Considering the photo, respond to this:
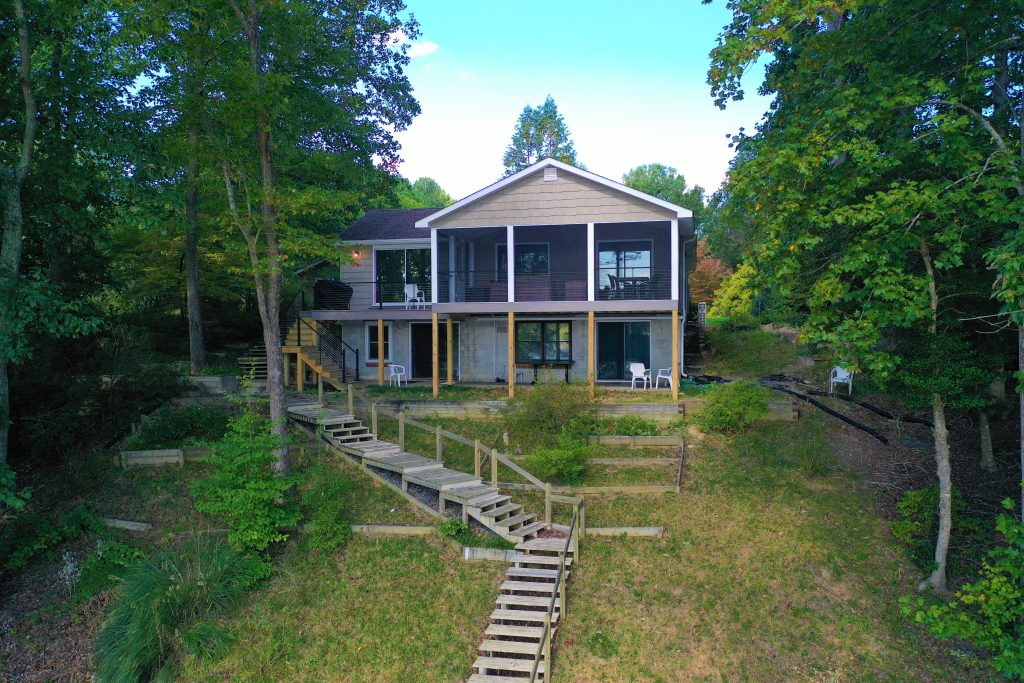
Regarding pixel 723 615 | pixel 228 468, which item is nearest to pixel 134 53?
pixel 228 468

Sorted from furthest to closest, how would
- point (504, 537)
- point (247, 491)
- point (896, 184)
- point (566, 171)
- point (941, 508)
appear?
Answer: point (566, 171) → point (504, 537) → point (247, 491) → point (941, 508) → point (896, 184)

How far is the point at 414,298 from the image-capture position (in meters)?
20.8

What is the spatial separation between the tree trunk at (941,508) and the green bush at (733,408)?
4.89 meters

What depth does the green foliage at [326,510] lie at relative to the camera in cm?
1072

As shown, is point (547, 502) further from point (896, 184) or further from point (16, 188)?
point (16, 188)

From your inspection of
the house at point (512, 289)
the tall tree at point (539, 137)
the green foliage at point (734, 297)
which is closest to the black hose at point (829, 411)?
the house at point (512, 289)

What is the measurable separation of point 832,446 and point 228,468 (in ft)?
40.8

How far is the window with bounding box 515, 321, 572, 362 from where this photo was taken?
Result: 20609 millimetres

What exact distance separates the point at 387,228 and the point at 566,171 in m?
7.51

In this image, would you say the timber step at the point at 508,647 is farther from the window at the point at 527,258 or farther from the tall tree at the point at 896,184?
the window at the point at 527,258

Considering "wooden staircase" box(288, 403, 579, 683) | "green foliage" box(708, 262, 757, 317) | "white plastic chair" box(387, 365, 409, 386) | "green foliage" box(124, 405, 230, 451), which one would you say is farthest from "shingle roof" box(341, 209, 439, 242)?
"green foliage" box(708, 262, 757, 317)

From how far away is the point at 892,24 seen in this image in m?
10.3

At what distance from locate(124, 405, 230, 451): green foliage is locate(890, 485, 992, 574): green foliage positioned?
14.1m

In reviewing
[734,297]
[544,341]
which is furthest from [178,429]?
[734,297]
